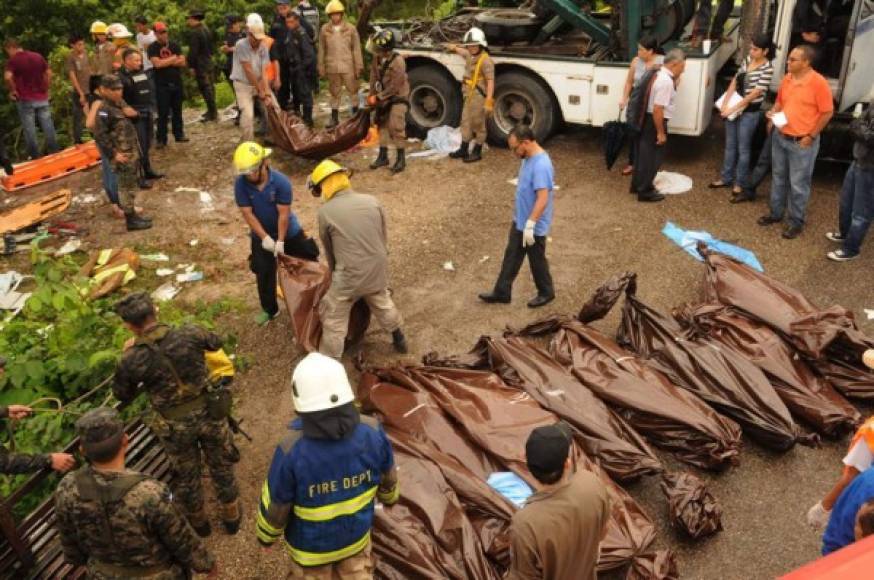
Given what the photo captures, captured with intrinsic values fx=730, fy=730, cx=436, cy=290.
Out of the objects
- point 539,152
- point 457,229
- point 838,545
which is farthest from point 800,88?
point 838,545

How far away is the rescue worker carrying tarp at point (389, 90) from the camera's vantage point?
7.94 meters

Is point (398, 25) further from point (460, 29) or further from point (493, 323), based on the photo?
point (493, 323)

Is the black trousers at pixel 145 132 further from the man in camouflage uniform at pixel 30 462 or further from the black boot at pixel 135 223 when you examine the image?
Answer: the man in camouflage uniform at pixel 30 462

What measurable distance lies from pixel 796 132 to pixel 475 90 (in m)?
3.35

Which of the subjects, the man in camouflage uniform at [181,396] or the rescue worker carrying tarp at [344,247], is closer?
the man in camouflage uniform at [181,396]

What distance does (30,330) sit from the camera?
17.5 ft

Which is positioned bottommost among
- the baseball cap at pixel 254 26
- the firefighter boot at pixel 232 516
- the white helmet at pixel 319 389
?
the firefighter boot at pixel 232 516

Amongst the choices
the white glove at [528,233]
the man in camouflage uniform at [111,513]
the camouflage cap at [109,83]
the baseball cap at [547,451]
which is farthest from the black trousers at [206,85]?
the baseball cap at [547,451]

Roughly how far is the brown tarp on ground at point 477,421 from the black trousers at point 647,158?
3796 mm

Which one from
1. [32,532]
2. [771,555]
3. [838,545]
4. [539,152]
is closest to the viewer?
[838,545]

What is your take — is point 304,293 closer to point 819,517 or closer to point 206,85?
point 819,517

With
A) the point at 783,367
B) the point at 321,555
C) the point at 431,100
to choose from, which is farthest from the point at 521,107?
the point at 321,555

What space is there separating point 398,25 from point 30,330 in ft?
20.8

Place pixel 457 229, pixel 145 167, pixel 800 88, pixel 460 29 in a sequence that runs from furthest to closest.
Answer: pixel 460 29, pixel 145 167, pixel 457 229, pixel 800 88
